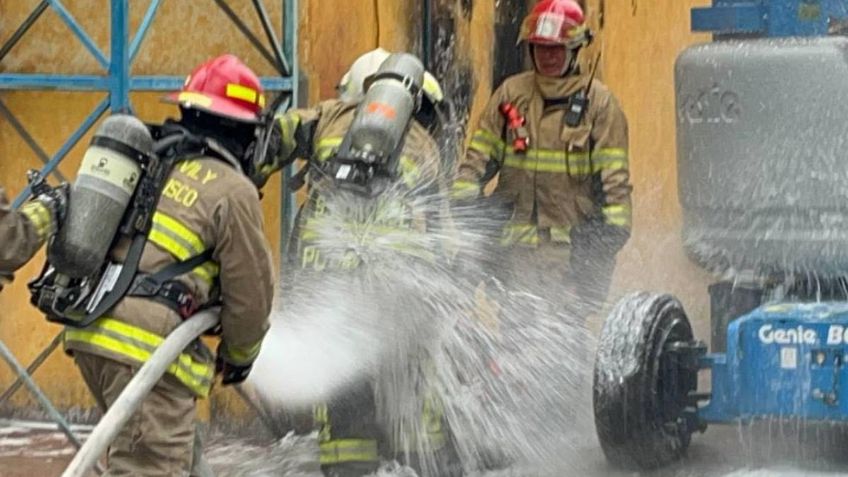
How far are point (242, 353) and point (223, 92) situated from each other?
0.84m

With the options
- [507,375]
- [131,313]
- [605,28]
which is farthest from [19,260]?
[605,28]

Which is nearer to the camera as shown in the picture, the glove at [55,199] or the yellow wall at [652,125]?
the glove at [55,199]

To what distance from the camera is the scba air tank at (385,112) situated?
777 centimetres

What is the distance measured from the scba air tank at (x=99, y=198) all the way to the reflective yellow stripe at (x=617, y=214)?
3.38 m

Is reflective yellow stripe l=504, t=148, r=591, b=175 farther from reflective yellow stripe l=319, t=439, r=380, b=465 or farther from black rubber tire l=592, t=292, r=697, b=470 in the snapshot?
reflective yellow stripe l=319, t=439, r=380, b=465

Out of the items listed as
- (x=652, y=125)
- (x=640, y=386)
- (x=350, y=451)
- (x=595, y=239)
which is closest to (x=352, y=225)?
(x=350, y=451)

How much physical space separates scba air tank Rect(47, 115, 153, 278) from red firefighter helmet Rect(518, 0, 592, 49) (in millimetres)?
3389

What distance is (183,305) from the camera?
616 cm

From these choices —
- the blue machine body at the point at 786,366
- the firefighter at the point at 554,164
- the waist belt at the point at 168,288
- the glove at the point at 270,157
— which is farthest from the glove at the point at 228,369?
the firefighter at the point at 554,164

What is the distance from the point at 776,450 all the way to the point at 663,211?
223 centimetres

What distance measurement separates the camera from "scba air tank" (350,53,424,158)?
7.77 m

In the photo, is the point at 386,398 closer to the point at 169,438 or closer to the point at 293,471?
the point at 293,471

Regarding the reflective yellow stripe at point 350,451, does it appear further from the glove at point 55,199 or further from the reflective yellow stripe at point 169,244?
the glove at point 55,199

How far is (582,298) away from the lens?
9359 mm
